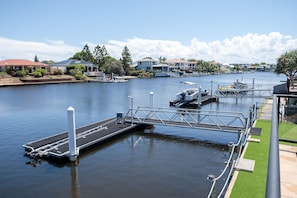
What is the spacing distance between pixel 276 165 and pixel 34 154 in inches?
493

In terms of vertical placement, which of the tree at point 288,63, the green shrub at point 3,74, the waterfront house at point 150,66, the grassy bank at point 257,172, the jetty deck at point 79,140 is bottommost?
the jetty deck at point 79,140

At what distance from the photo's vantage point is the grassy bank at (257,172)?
734cm

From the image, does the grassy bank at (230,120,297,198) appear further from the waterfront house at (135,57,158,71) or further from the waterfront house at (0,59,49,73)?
the waterfront house at (135,57,158,71)

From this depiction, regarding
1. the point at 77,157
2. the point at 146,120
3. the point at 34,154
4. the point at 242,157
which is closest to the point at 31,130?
the point at 34,154

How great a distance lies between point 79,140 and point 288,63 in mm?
37702

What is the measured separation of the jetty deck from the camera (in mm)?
11773

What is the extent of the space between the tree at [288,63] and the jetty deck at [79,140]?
1272 inches

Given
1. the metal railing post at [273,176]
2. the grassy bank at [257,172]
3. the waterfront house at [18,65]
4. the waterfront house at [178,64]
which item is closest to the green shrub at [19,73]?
the waterfront house at [18,65]

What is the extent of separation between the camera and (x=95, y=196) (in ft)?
27.9

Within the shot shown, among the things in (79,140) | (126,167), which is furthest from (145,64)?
(126,167)

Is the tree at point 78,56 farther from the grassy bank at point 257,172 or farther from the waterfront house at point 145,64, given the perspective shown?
the grassy bank at point 257,172

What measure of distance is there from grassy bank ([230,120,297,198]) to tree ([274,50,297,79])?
3018 cm

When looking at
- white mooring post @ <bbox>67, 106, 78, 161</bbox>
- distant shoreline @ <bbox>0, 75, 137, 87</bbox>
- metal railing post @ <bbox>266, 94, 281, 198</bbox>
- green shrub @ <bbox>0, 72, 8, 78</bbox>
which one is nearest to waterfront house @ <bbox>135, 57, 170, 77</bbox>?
distant shoreline @ <bbox>0, 75, 137, 87</bbox>

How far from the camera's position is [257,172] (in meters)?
8.59
